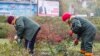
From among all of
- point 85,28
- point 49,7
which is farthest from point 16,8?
point 85,28

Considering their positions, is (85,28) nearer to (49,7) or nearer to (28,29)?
(28,29)

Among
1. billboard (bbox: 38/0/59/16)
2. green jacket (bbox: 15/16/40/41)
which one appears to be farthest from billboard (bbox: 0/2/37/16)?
green jacket (bbox: 15/16/40/41)

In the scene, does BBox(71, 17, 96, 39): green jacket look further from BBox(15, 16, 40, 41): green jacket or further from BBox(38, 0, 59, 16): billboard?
BBox(38, 0, 59, 16): billboard

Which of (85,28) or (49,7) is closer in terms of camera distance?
(85,28)


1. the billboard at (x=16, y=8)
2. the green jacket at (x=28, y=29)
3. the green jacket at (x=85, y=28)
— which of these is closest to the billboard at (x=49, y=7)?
the billboard at (x=16, y=8)

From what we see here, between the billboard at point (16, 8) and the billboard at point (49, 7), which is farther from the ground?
the billboard at point (16, 8)

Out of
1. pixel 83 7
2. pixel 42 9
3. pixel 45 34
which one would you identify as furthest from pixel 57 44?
pixel 83 7

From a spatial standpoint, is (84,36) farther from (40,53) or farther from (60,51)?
(40,53)

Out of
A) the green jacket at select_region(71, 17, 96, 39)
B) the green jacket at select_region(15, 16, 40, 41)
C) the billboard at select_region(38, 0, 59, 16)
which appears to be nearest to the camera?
the green jacket at select_region(71, 17, 96, 39)

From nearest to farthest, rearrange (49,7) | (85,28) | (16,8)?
(85,28) < (16,8) < (49,7)

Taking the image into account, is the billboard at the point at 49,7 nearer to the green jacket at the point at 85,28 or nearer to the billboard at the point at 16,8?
the billboard at the point at 16,8

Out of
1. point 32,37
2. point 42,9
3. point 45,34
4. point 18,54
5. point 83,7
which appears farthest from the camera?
point 83,7

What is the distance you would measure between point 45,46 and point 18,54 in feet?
12.2

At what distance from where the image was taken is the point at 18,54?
8641 mm
